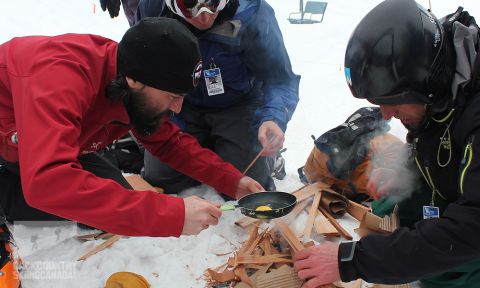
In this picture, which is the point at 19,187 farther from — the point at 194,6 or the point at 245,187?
the point at 194,6

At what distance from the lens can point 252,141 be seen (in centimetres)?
384

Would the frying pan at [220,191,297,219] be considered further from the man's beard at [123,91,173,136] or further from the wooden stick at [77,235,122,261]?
the wooden stick at [77,235,122,261]

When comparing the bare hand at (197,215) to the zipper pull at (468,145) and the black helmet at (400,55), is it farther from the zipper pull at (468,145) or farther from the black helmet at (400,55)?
the zipper pull at (468,145)

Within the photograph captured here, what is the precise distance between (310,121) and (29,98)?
370 centimetres

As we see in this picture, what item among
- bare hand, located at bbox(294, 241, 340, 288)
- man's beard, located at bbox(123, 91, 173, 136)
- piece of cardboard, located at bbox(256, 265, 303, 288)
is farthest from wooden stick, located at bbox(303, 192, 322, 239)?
man's beard, located at bbox(123, 91, 173, 136)

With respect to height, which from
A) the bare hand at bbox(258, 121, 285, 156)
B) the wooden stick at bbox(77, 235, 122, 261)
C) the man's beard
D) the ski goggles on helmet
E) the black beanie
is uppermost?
the ski goggles on helmet

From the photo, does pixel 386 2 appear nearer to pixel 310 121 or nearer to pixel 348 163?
pixel 348 163

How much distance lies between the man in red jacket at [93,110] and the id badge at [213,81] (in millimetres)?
1094

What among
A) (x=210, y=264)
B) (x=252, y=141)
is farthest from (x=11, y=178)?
(x=252, y=141)

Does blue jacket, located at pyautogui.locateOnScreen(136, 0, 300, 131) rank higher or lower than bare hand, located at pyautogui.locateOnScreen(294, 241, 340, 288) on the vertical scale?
higher

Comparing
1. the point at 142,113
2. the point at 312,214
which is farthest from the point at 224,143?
the point at 142,113

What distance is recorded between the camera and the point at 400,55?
1.87m

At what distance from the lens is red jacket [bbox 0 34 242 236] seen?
194 cm

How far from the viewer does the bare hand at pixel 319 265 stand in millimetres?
2115
